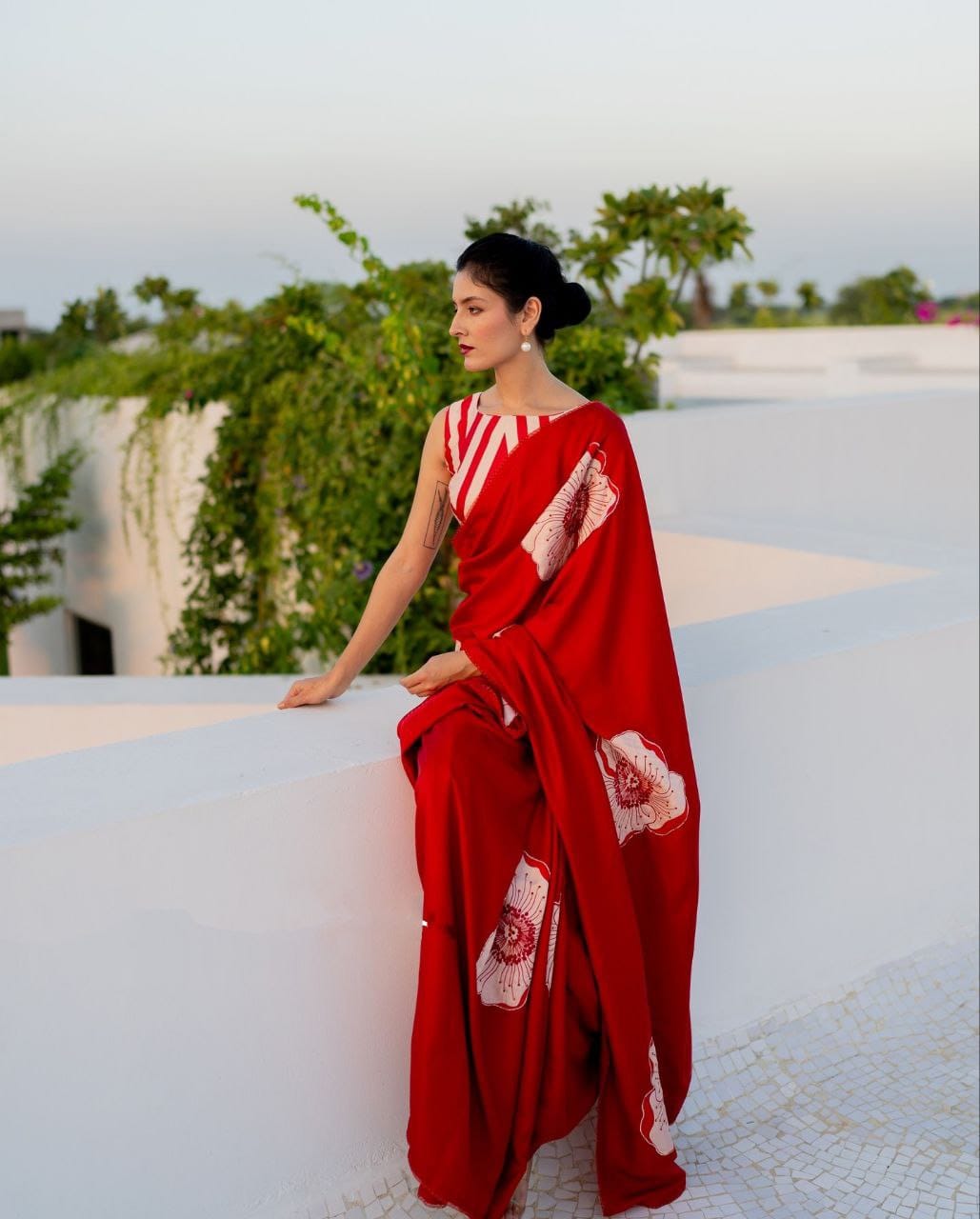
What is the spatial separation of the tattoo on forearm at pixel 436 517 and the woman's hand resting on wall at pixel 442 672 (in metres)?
0.22

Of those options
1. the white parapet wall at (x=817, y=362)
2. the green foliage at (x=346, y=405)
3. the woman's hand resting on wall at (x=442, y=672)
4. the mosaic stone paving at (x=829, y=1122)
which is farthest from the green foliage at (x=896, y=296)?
the woman's hand resting on wall at (x=442, y=672)

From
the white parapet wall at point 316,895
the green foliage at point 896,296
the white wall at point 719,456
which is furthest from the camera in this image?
the green foliage at point 896,296

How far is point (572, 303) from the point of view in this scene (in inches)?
79.7

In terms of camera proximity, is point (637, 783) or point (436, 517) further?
point (436, 517)

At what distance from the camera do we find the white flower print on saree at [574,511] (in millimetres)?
1940

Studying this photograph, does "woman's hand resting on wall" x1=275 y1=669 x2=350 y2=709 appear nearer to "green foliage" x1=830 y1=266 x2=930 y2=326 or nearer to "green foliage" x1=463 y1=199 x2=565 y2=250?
"green foliage" x1=463 y1=199 x2=565 y2=250

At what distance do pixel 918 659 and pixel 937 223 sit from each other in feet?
48.9

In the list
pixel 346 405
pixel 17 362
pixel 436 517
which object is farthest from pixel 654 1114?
pixel 17 362

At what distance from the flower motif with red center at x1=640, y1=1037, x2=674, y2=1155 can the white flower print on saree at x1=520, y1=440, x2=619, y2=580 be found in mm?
740

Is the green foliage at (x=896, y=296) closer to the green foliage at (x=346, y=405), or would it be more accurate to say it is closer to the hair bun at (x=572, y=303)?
the green foliage at (x=346, y=405)

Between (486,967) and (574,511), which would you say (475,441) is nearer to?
(574,511)

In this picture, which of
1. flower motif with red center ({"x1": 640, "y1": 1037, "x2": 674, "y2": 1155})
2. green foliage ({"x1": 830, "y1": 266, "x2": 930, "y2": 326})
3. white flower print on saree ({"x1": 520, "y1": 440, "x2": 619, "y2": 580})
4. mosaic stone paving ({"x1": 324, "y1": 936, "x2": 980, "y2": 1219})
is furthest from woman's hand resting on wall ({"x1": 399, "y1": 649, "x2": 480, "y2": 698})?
green foliage ({"x1": 830, "y1": 266, "x2": 930, "y2": 326})

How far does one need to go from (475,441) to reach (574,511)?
0.19 meters

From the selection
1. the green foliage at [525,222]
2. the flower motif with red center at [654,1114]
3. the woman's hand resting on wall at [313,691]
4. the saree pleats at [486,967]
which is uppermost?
the green foliage at [525,222]
